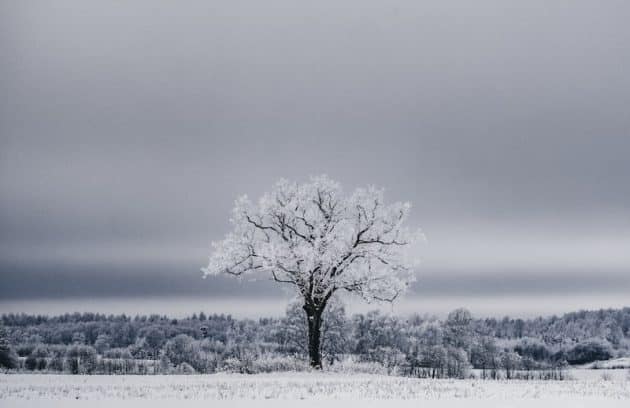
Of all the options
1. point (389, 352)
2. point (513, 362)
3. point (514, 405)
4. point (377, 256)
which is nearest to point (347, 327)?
point (389, 352)

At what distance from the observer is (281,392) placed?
28281mm

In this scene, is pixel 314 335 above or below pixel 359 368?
above

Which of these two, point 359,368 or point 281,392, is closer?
point 281,392

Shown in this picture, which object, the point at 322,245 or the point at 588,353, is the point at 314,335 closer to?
the point at 322,245

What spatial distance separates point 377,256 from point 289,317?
5358cm

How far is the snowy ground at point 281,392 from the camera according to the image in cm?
2528

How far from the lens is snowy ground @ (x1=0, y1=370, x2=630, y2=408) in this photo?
82.9 ft

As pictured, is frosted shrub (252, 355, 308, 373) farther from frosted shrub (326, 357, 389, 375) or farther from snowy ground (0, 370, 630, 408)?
snowy ground (0, 370, 630, 408)

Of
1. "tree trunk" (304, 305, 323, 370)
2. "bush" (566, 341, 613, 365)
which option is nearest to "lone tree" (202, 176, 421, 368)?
Result: "tree trunk" (304, 305, 323, 370)

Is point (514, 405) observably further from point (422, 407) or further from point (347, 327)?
point (347, 327)

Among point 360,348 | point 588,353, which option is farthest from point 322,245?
point 588,353

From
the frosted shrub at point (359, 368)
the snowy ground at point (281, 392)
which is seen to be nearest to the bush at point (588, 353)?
the frosted shrub at point (359, 368)

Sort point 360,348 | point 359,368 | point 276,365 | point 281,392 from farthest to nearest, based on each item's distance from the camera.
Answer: point 360,348, point 359,368, point 276,365, point 281,392

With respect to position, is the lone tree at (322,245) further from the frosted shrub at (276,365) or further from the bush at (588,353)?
the bush at (588,353)
